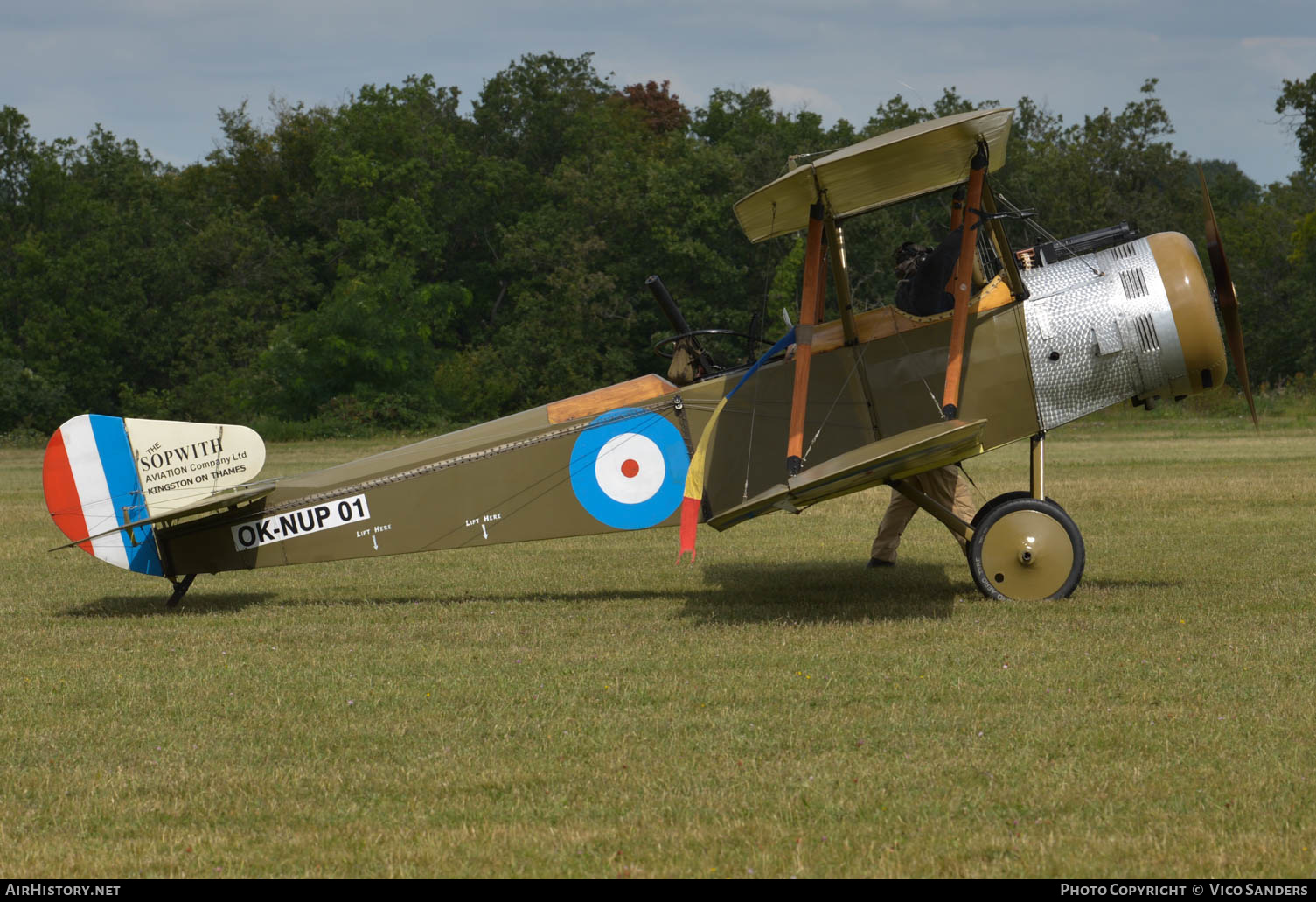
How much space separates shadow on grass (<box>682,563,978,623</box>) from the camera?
8266 mm

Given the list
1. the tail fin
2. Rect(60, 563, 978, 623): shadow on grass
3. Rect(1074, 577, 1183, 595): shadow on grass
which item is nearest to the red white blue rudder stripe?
the tail fin

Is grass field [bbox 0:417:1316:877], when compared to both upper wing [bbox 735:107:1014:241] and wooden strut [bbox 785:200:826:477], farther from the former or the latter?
upper wing [bbox 735:107:1014:241]

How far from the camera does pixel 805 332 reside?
7.94 metres

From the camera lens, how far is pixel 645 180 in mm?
48375

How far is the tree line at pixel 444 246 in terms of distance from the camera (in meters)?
43.6

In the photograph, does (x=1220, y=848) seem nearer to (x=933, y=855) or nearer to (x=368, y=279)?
(x=933, y=855)

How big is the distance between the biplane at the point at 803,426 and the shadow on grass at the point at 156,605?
0.25m

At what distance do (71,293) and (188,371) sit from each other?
597 centimetres

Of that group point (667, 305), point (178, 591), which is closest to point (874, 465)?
point (667, 305)

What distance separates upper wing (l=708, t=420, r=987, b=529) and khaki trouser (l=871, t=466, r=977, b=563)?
1.36 meters

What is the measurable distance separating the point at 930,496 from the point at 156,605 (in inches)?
241

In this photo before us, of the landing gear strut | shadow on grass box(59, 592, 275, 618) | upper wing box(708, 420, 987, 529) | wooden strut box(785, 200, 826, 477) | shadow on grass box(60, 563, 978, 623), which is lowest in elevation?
shadow on grass box(60, 563, 978, 623)

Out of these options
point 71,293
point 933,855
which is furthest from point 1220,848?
point 71,293

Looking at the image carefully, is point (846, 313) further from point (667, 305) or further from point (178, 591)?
point (178, 591)
